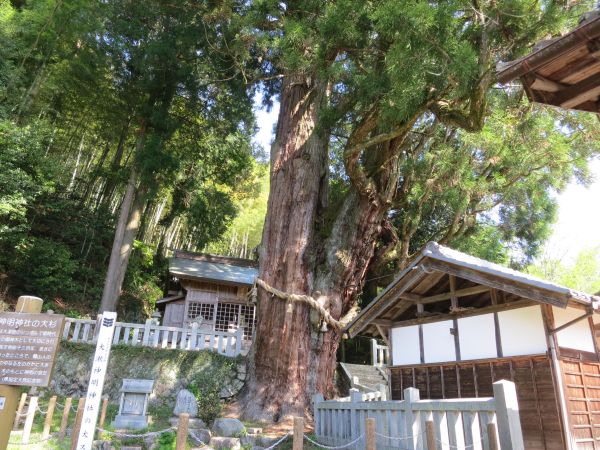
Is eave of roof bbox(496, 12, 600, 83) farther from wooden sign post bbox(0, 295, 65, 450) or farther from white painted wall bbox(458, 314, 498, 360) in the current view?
white painted wall bbox(458, 314, 498, 360)

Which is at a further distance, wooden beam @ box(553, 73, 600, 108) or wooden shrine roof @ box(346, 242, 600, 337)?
wooden shrine roof @ box(346, 242, 600, 337)

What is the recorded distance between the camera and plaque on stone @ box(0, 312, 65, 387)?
3.89 meters

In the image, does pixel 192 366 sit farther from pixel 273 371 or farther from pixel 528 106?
pixel 528 106

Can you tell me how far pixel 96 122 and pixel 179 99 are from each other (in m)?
4.19

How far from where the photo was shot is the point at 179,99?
15797 mm

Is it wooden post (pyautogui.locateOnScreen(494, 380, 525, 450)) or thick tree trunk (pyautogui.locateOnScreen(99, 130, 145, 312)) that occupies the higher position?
thick tree trunk (pyautogui.locateOnScreen(99, 130, 145, 312))

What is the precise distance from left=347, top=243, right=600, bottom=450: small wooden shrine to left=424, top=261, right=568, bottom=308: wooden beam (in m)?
0.01

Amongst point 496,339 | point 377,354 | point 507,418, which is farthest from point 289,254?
point 377,354

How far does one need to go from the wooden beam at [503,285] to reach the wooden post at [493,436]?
2.25 metres

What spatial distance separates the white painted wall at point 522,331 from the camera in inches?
241

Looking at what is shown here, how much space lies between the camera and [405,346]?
7.91 metres

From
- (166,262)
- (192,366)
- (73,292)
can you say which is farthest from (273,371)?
(166,262)

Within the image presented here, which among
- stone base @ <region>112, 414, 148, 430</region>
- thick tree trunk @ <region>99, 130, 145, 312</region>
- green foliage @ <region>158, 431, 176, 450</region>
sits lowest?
green foliage @ <region>158, 431, 176, 450</region>

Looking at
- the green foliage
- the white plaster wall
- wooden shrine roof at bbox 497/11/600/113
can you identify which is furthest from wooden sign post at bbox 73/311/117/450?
the white plaster wall
